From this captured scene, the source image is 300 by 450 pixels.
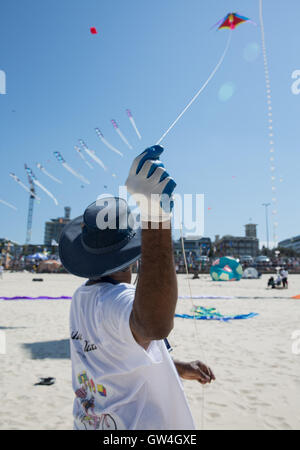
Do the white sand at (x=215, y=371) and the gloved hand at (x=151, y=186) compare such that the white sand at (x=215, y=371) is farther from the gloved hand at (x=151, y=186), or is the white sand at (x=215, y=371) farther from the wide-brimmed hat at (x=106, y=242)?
the gloved hand at (x=151, y=186)

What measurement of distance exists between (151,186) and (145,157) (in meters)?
0.10

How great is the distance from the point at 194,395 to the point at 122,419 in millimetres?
3029

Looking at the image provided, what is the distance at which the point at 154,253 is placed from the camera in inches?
39.4

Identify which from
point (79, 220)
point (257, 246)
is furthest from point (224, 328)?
point (257, 246)

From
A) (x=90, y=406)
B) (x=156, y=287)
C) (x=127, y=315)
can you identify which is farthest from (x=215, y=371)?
(x=156, y=287)

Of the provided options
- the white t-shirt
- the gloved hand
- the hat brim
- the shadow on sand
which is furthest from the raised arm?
the shadow on sand

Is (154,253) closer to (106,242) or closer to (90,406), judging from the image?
(106,242)

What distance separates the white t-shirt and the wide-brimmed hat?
0.11 meters

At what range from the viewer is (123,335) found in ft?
3.74

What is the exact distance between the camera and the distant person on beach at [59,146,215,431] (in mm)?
979

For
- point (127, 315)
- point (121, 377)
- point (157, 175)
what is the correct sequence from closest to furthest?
point (157, 175) < point (127, 315) < point (121, 377)

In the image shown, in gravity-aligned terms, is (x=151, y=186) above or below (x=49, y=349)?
above

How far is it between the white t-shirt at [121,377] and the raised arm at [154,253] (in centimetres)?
17

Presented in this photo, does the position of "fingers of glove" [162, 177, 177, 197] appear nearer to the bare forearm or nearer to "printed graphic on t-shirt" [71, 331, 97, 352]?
the bare forearm
